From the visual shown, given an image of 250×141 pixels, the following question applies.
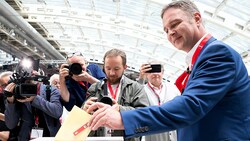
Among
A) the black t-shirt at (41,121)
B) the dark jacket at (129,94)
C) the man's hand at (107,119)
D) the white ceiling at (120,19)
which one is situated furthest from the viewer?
the white ceiling at (120,19)

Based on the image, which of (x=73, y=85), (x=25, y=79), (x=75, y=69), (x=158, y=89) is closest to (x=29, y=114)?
(x=25, y=79)

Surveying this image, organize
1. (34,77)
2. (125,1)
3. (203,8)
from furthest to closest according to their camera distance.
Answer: (125,1)
(203,8)
(34,77)

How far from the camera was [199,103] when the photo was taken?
89cm

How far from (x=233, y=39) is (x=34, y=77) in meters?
11.2

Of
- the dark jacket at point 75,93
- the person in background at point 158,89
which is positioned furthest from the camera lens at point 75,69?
the person in background at point 158,89

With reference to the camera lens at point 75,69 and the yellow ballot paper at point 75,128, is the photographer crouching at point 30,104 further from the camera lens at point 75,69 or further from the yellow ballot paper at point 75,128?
the yellow ballot paper at point 75,128

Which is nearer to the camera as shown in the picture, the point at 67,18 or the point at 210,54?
the point at 210,54

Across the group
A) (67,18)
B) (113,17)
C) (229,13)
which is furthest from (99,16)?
(229,13)

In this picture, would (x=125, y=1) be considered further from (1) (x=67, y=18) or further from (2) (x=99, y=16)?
(1) (x=67, y=18)

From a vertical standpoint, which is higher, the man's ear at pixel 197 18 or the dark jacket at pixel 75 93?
the man's ear at pixel 197 18

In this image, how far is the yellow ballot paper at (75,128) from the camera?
2.86ft

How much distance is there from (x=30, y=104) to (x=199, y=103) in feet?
6.36

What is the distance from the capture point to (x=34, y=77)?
2348 mm

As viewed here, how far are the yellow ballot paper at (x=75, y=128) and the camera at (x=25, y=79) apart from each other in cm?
141
